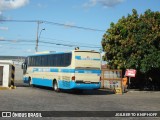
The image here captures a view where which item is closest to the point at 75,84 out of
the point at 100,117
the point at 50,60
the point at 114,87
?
the point at 50,60

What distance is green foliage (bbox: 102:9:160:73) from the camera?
33.7 metres

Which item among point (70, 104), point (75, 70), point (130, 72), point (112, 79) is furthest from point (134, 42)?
point (70, 104)

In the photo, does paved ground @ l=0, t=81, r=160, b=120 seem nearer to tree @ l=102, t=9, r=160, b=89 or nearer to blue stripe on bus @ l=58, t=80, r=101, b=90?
blue stripe on bus @ l=58, t=80, r=101, b=90

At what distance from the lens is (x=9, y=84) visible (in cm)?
3334

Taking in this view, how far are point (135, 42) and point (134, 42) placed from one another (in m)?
0.09

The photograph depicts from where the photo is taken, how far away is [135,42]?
34.3 m

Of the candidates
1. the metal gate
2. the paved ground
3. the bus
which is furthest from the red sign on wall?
the paved ground

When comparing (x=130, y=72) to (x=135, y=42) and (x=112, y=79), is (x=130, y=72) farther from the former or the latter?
(x=135, y=42)

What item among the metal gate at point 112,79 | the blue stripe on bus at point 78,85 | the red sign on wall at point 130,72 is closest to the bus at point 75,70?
the blue stripe on bus at point 78,85

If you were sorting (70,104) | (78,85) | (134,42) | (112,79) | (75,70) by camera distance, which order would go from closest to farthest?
(70,104), (75,70), (78,85), (112,79), (134,42)

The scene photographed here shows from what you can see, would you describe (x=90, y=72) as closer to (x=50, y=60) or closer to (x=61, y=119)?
(x=50, y=60)

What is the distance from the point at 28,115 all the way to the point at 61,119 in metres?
1.79

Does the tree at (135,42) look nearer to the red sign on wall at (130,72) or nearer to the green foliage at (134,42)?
the green foliage at (134,42)

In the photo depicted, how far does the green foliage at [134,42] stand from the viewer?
110 feet
